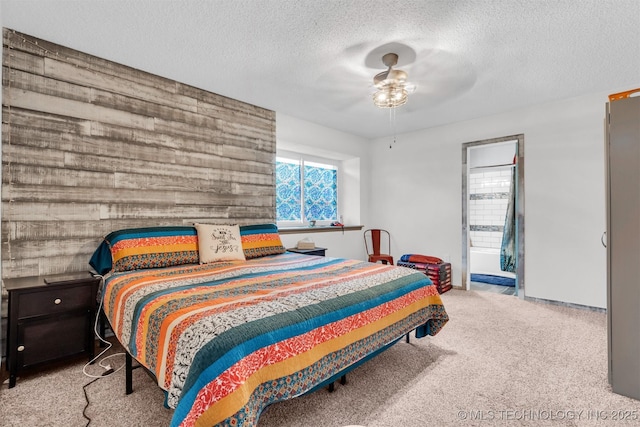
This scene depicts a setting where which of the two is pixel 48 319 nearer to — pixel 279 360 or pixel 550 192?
pixel 279 360

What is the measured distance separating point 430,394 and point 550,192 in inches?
124

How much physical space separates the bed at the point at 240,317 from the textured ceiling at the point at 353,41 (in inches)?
60.9

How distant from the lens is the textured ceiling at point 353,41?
2098 mm

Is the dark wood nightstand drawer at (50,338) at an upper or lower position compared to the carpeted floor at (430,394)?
upper

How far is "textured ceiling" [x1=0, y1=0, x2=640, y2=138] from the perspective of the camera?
2.10 m

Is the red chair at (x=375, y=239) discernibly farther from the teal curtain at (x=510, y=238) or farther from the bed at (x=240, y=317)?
the bed at (x=240, y=317)

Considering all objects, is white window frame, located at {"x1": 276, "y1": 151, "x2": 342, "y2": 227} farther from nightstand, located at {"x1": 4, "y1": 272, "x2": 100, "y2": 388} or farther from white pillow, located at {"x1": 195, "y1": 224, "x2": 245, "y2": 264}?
nightstand, located at {"x1": 4, "y1": 272, "x2": 100, "y2": 388}

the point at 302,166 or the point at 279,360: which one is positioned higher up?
the point at 302,166

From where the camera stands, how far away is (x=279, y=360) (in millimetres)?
1389

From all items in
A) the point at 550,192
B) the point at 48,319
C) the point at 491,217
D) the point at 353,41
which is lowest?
the point at 48,319

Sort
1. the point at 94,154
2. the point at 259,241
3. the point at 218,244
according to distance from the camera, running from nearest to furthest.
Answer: the point at 94,154
the point at 218,244
the point at 259,241

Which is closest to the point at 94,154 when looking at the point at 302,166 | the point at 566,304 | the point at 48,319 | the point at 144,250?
the point at 144,250

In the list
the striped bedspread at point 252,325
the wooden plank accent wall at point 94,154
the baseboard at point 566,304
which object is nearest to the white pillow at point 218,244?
the striped bedspread at point 252,325

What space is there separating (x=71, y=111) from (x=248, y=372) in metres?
2.65
